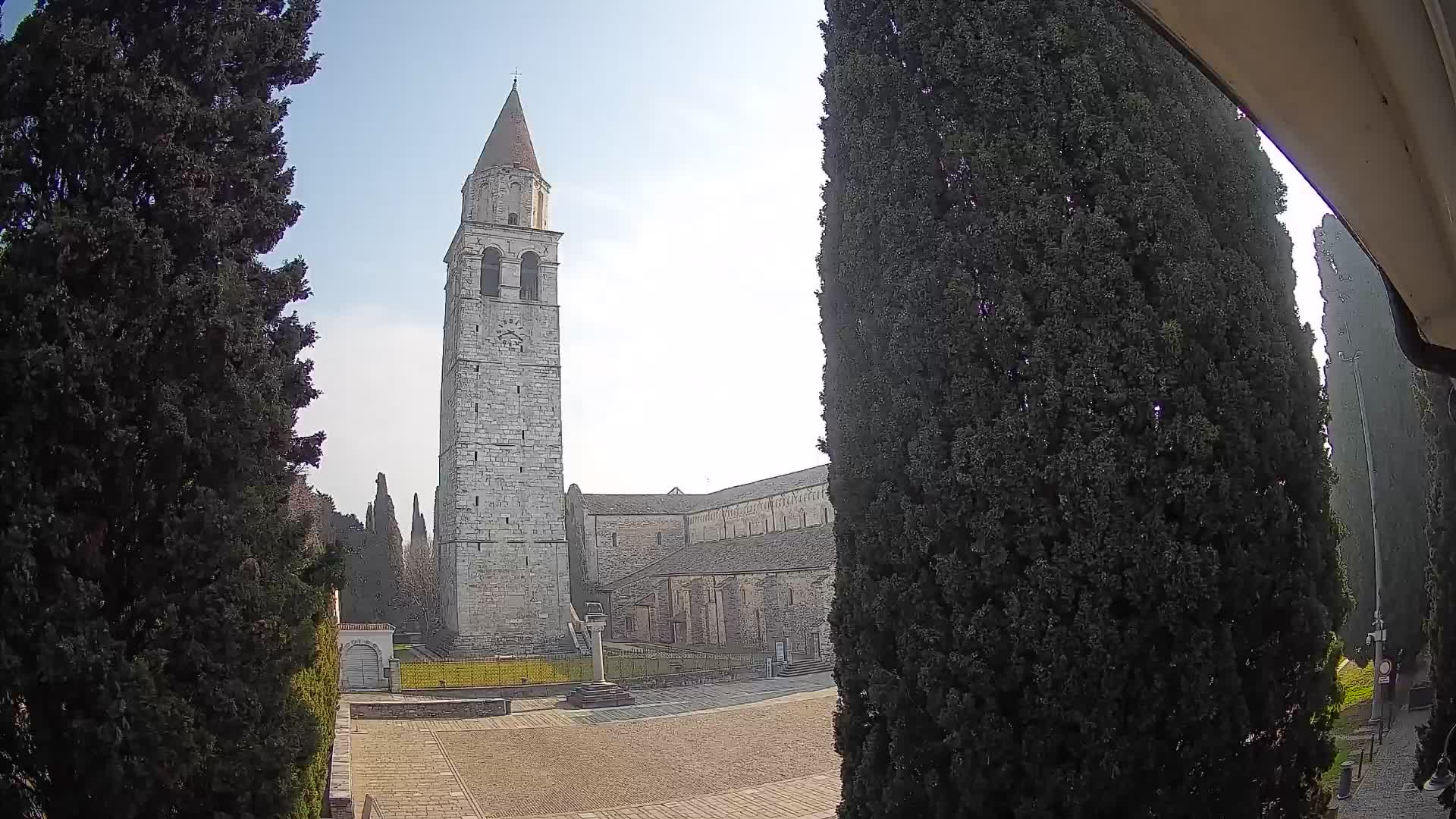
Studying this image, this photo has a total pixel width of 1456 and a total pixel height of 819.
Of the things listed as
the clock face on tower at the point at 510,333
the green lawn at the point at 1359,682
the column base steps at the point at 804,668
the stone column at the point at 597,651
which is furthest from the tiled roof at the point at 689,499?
the green lawn at the point at 1359,682

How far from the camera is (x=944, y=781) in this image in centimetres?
522

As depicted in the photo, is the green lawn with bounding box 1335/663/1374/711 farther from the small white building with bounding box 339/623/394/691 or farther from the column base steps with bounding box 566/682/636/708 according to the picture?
the small white building with bounding box 339/623/394/691

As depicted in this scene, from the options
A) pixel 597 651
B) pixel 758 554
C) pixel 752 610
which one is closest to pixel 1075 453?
pixel 597 651

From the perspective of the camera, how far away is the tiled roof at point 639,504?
46.7 m

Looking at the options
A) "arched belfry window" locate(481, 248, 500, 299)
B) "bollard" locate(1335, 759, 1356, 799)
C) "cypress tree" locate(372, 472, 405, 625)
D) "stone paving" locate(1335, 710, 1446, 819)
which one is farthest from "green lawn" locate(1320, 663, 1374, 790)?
"cypress tree" locate(372, 472, 405, 625)

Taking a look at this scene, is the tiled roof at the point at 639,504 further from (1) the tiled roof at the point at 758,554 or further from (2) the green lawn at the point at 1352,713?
(2) the green lawn at the point at 1352,713

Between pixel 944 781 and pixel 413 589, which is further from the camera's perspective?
pixel 413 589

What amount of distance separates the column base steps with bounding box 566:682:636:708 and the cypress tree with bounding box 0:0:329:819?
1863 cm

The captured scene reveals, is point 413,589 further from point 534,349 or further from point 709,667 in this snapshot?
point 709,667

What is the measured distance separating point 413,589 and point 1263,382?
152ft

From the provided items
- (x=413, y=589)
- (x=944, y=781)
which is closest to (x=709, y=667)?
(x=413, y=589)

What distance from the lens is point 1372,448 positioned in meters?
19.2

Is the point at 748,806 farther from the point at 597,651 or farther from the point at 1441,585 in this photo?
the point at 597,651

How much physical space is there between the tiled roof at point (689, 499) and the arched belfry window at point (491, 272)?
15.1 meters
